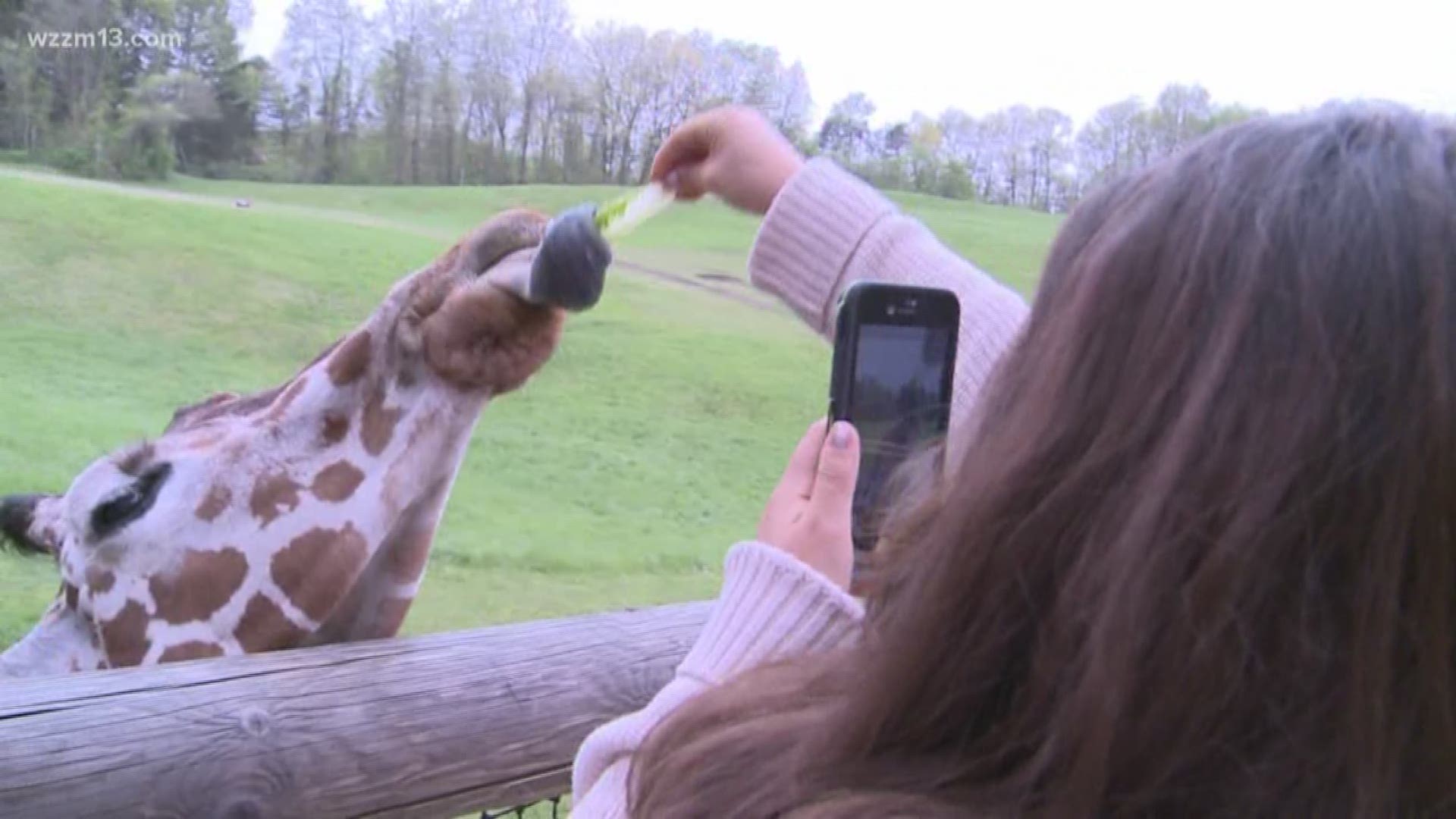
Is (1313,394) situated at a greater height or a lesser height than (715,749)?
greater

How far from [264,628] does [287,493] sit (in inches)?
4.6

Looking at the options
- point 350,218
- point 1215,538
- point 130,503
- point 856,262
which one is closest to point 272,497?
point 130,503

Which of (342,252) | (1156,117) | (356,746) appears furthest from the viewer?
(342,252)

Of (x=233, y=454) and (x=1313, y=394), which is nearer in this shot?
(x=1313, y=394)

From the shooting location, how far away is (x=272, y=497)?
1145 mm

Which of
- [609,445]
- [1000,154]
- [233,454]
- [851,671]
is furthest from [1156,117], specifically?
[851,671]

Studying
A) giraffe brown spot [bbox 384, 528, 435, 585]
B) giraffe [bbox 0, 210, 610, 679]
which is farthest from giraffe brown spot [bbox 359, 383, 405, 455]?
giraffe brown spot [bbox 384, 528, 435, 585]

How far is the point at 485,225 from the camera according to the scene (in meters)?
1.12

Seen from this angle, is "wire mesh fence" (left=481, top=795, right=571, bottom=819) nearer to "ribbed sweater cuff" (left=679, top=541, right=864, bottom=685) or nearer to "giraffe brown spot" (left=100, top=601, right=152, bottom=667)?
"giraffe brown spot" (left=100, top=601, right=152, bottom=667)

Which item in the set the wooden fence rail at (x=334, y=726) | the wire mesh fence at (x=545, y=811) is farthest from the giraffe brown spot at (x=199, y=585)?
the wire mesh fence at (x=545, y=811)

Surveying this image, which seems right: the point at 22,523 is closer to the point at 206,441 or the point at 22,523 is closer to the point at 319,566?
the point at 206,441

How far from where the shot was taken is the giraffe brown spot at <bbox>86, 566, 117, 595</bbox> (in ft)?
3.74

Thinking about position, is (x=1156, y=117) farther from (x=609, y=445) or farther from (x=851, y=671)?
(x=851, y=671)

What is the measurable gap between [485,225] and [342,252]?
1.42 metres
